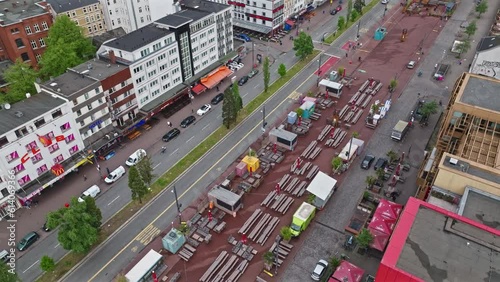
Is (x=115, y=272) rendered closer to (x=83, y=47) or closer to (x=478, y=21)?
(x=83, y=47)

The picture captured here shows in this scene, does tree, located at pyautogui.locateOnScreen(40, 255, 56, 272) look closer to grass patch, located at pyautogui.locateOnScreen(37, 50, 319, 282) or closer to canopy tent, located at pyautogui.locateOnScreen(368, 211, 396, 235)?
grass patch, located at pyautogui.locateOnScreen(37, 50, 319, 282)

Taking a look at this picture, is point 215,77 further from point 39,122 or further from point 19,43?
point 19,43

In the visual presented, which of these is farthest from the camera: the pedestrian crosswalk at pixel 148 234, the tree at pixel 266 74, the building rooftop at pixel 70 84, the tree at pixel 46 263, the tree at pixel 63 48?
the tree at pixel 266 74

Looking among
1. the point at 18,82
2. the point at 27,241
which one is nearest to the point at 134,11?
the point at 18,82

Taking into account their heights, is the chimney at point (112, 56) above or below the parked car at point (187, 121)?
above

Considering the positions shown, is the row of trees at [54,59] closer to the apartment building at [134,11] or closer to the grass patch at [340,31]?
the apartment building at [134,11]

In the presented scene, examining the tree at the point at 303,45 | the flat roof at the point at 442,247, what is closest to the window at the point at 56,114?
the flat roof at the point at 442,247
